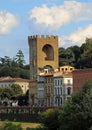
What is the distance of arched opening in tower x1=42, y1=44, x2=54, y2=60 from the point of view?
164m

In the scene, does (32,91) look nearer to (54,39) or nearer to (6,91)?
(6,91)

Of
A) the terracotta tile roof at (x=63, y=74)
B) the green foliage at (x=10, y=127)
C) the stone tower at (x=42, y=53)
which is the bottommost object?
the green foliage at (x=10, y=127)

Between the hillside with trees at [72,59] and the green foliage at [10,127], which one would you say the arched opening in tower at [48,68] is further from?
the green foliage at [10,127]

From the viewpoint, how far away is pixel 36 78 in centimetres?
15575

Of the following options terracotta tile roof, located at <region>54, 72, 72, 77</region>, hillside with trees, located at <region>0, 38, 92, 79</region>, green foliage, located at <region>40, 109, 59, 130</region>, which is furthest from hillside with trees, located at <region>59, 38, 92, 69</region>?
green foliage, located at <region>40, 109, 59, 130</region>

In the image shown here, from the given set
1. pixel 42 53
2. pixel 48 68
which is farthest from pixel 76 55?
pixel 48 68

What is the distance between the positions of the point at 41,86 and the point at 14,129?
2182 inches

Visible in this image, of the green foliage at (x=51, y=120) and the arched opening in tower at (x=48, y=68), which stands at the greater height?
the arched opening in tower at (x=48, y=68)

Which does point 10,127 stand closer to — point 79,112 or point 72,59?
point 79,112

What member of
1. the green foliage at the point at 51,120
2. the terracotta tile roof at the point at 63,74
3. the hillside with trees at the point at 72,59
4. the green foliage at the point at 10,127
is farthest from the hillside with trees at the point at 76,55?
the green foliage at the point at 51,120

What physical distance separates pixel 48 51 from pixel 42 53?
9.18 feet

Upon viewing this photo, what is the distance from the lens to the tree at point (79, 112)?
81.5 m

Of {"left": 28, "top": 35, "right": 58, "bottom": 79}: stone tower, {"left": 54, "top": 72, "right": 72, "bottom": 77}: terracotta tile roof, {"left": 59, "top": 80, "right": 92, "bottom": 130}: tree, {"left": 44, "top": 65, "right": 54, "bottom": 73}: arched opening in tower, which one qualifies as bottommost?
{"left": 59, "top": 80, "right": 92, "bottom": 130}: tree

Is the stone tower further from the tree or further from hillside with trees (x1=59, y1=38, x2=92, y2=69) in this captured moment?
the tree
